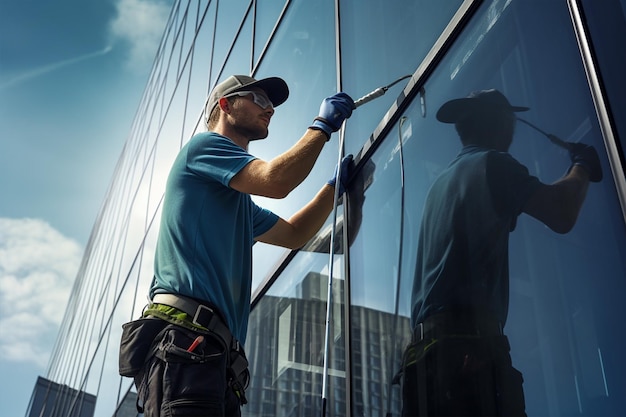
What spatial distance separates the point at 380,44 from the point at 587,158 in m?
1.83

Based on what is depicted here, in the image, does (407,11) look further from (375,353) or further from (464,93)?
(375,353)

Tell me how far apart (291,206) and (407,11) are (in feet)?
5.64

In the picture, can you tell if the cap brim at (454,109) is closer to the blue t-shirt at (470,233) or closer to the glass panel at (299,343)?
the blue t-shirt at (470,233)

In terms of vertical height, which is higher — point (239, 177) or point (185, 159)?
point (185, 159)

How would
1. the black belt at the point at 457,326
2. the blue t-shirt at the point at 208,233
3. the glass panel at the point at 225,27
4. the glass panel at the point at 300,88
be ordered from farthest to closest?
the glass panel at the point at 225,27, the glass panel at the point at 300,88, the blue t-shirt at the point at 208,233, the black belt at the point at 457,326

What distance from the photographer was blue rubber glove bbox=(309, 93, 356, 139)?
10.0ft

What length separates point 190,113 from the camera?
9.00 metres

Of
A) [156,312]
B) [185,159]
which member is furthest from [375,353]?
[185,159]

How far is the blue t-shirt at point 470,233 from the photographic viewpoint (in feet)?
7.02

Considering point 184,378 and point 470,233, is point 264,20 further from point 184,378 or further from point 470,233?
point 470,233

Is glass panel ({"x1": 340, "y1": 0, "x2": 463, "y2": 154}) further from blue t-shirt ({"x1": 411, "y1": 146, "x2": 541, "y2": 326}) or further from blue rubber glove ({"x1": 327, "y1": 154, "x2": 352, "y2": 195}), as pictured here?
blue t-shirt ({"x1": 411, "y1": 146, "x2": 541, "y2": 326})

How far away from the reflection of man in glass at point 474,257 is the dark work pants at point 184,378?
780 millimetres

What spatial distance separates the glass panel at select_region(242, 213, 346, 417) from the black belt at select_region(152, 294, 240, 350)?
0.56m

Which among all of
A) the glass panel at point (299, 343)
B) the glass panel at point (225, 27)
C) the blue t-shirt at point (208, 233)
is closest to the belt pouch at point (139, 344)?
the blue t-shirt at point (208, 233)
